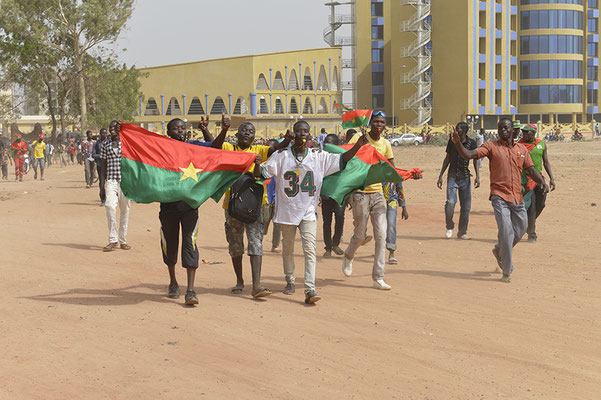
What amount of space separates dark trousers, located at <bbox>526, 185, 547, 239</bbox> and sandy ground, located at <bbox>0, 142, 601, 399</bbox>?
1.08 ft

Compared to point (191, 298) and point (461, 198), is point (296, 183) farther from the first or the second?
point (461, 198)

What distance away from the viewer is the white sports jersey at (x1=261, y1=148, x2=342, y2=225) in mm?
8195

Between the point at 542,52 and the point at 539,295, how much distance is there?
259 ft

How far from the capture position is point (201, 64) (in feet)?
268

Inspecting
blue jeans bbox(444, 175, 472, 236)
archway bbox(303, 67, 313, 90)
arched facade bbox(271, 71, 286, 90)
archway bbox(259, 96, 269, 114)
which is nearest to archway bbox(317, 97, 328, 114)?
archway bbox(303, 67, 313, 90)

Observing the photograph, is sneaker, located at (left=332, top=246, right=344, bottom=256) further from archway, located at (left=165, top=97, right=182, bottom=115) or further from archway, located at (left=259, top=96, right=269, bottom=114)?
archway, located at (left=165, top=97, right=182, bottom=115)

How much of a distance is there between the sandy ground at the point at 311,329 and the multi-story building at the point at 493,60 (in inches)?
2690

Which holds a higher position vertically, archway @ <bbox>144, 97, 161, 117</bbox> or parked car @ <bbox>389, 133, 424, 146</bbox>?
archway @ <bbox>144, 97, 161, 117</bbox>

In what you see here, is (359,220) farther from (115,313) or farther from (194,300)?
(115,313)

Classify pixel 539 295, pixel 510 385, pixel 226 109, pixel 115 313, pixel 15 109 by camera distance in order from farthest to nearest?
pixel 226 109
pixel 15 109
pixel 539 295
pixel 115 313
pixel 510 385

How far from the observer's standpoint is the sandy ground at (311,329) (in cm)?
572

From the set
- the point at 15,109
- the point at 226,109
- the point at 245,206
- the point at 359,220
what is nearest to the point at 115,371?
the point at 245,206

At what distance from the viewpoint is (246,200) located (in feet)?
27.5

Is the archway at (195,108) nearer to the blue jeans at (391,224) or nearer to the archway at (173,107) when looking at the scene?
the archway at (173,107)
